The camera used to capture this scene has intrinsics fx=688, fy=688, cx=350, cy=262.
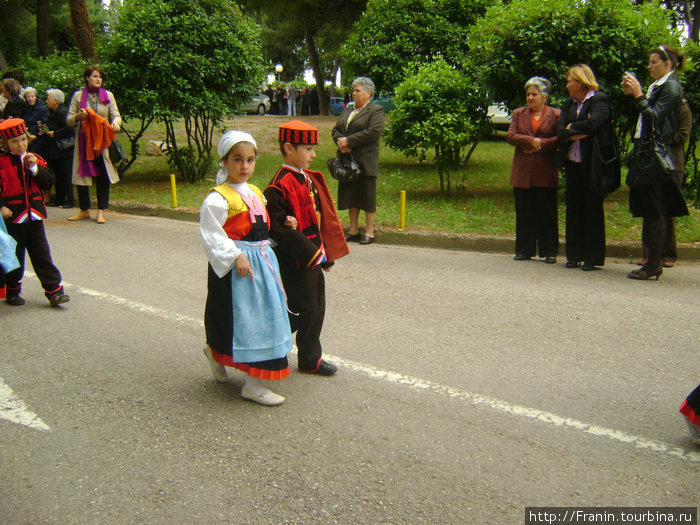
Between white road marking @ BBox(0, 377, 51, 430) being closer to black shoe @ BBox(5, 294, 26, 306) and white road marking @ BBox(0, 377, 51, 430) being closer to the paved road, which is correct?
the paved road

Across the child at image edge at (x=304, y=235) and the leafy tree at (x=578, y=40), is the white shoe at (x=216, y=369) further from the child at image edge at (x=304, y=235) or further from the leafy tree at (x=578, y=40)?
the leafy tree at (x=578, y=40)

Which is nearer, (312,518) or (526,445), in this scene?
(312,518)

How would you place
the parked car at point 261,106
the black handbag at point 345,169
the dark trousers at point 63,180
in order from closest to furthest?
1. the black handbag at point 345,169
2. the dark trousers at point 63,180
3. the parked car at point 261,106

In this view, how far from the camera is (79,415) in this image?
4043 mm

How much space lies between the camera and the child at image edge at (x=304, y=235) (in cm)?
427

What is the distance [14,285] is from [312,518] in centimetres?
442

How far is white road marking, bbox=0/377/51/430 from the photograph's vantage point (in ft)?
12.9

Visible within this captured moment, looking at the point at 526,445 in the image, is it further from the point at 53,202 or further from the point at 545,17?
the point at 53,202

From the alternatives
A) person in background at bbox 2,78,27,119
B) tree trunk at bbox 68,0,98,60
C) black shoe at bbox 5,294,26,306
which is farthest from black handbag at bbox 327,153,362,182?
tree trunk at bbox 68,0,98,60

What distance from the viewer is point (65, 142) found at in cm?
1121

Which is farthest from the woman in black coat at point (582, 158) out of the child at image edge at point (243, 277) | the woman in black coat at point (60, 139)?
the woman in black coat at point (60, 139)

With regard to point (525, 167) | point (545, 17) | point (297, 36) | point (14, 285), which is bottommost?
point (14, 285)

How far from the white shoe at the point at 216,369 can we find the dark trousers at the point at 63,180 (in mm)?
8209

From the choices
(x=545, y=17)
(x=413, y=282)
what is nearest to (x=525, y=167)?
(x=413, y=282)
